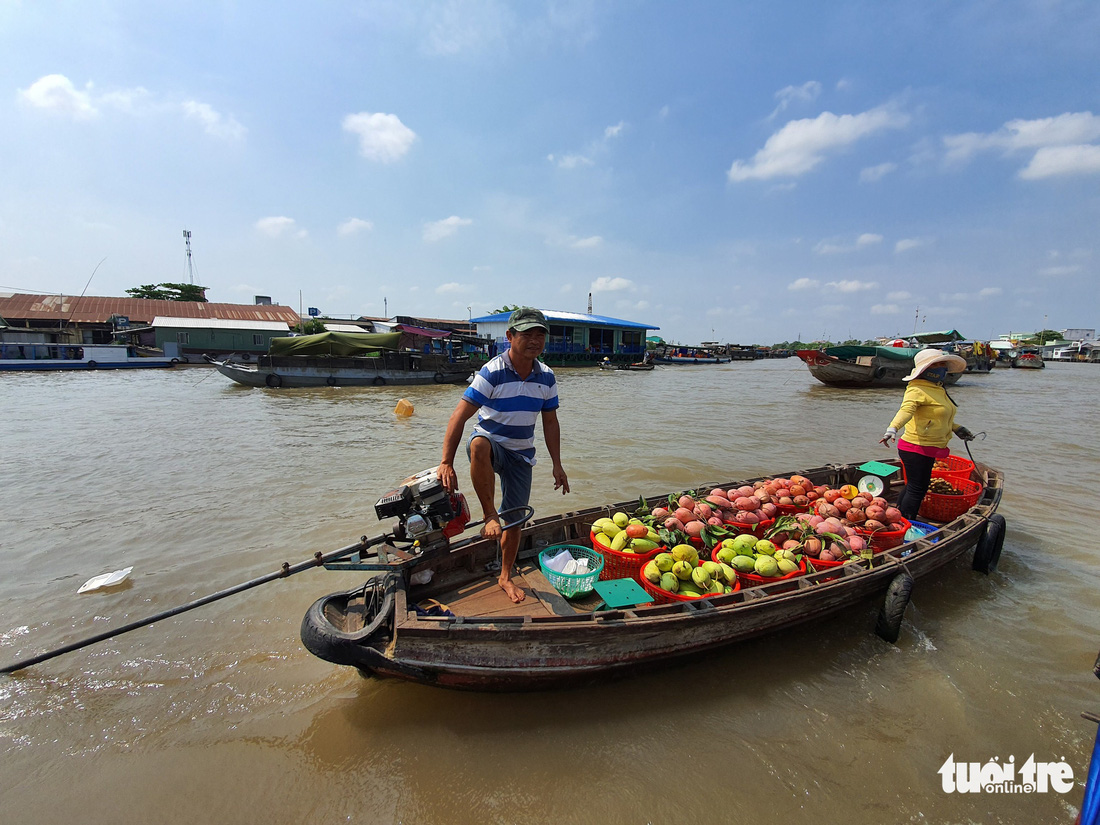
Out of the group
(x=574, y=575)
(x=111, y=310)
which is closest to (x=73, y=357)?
(x=111, y=310)

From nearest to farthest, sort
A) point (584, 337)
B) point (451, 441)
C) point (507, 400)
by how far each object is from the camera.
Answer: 1. point (451, 441)
2. point (507, 400)
3. point (584, 337)

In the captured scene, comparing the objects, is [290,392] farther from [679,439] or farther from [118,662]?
[118,662]

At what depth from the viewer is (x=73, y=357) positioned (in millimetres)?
26453

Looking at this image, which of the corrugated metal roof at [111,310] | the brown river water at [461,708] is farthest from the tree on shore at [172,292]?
the brown river water at [461,708]

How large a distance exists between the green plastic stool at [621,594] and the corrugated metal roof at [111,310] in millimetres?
39801

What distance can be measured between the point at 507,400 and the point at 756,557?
217 cm

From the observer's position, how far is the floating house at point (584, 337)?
3659 centimetres

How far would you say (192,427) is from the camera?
36.4ft

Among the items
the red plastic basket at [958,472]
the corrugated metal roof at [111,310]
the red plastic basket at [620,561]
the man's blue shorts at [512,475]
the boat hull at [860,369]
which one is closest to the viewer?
the man's blue shorts at [512,475]

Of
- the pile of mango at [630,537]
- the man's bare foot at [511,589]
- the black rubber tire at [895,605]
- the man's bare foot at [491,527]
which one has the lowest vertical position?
the black rubber tire at [895,605]

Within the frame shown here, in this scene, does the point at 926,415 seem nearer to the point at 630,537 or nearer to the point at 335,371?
the point at 630,537

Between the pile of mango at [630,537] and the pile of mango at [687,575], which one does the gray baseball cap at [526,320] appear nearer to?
the pile of mango at [630,537]

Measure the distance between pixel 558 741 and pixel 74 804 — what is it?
227 centimetres

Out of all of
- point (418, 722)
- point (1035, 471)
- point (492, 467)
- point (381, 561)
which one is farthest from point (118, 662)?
point (1035, 471)
